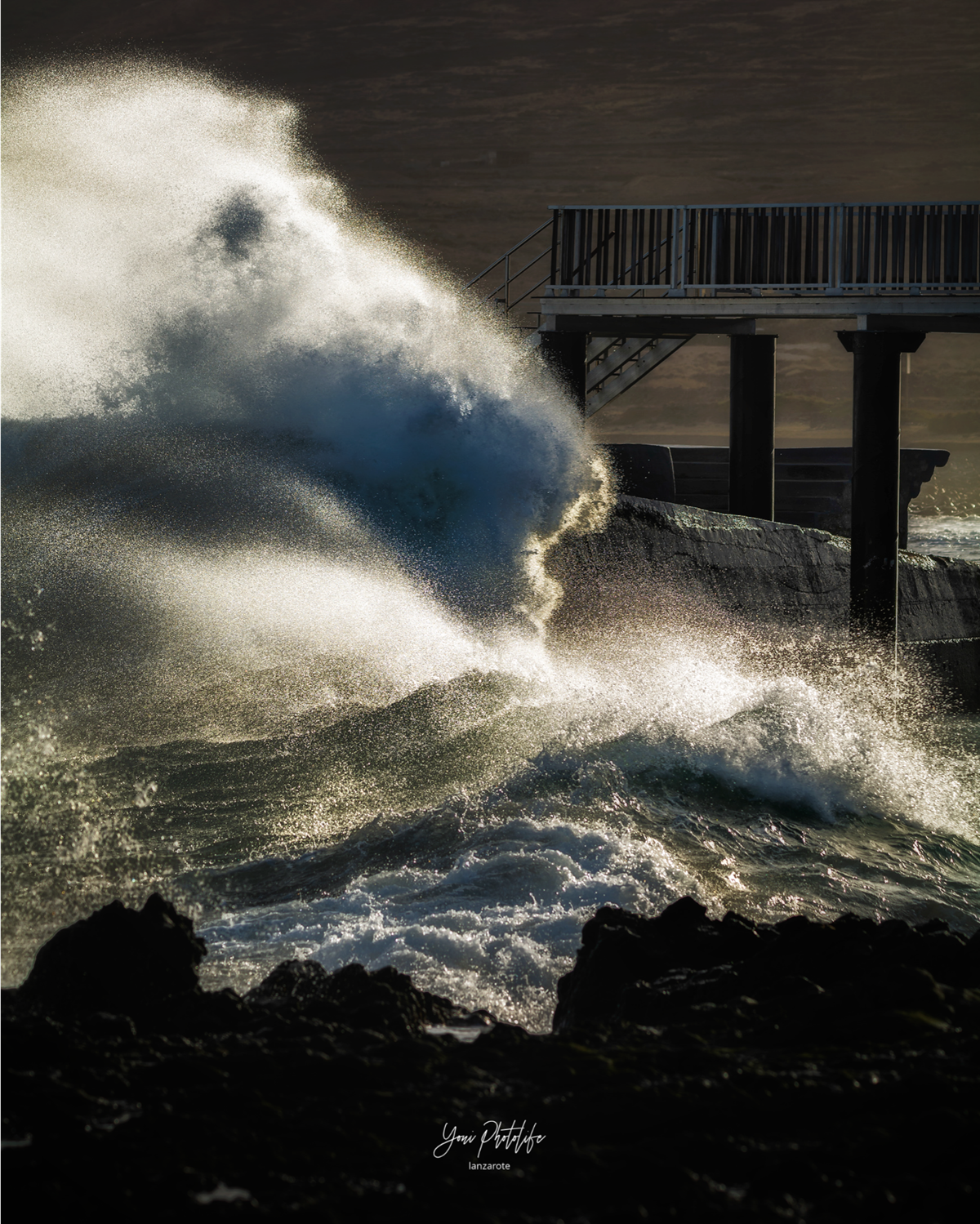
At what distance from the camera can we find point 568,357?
12.5 metres

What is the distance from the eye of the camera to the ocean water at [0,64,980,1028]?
7.19 metres

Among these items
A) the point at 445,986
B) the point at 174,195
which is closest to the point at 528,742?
the point at 445,986

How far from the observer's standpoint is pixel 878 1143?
278 centimetres

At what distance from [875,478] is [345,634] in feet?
20.8

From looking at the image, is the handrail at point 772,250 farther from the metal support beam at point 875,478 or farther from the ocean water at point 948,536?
the ocean water at point 948,536

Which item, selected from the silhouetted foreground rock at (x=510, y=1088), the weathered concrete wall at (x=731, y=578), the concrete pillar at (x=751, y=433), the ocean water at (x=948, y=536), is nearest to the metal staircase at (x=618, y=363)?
the concrete pillar at (x=751, y=433)

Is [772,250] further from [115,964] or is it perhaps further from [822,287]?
[115,964]

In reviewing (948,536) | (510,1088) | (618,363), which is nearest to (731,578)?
(618,363)

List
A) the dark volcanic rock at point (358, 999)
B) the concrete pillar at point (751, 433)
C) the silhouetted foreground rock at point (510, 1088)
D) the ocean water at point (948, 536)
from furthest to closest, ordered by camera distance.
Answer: the ocean water at point (948, 536)
the concrete pillar at point (751, 433)
the dark volcanic rock at point (358, 999)
the silhouetted foreground rock at point (510, 1088)

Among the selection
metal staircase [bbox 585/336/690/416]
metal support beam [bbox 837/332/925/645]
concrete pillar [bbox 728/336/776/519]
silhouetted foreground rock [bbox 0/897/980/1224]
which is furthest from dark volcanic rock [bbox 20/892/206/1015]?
concrete pillar [bbox 728/336/776/519]

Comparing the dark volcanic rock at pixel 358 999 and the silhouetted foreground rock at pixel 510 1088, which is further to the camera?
the dark volcanic rock at pixel 358 999

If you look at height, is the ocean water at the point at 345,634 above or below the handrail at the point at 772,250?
below

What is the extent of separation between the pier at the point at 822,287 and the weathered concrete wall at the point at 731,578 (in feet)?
2.63

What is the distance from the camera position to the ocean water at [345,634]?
7.19 metres
